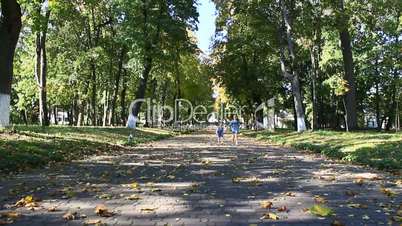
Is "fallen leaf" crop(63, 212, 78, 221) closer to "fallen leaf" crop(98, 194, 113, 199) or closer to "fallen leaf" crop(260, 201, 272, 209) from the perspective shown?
"fallen leaf" crop(98, 194, 113, 199)

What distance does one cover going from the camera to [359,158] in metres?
16.2

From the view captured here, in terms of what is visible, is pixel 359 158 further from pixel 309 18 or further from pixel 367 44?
pixel 367 44

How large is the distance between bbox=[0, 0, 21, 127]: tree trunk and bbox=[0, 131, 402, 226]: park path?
20.4 ft

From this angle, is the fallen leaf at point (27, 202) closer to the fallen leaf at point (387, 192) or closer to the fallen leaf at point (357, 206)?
the fallen leaf at point (357, 206)

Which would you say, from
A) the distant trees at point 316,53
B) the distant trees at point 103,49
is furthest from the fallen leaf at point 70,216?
the distant trees at point 316,53

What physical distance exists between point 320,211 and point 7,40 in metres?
15.1

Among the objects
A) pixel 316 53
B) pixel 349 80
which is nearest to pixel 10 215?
pixel 349 80

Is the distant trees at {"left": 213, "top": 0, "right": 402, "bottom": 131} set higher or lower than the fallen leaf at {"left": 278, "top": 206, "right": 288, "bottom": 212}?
higher

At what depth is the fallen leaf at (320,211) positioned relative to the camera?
7406 mm

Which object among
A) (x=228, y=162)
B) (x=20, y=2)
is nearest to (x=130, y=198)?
(x=228, y=162)

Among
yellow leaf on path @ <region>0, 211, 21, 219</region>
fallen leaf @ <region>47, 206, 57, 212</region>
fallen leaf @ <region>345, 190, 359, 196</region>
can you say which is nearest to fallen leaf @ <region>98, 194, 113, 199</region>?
fallen leaf @ <region>47, 206, 57, 212</region>

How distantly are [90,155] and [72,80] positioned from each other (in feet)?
98.9

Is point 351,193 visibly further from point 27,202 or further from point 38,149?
point 38,149

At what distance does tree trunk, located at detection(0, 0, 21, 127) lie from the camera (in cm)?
1847
